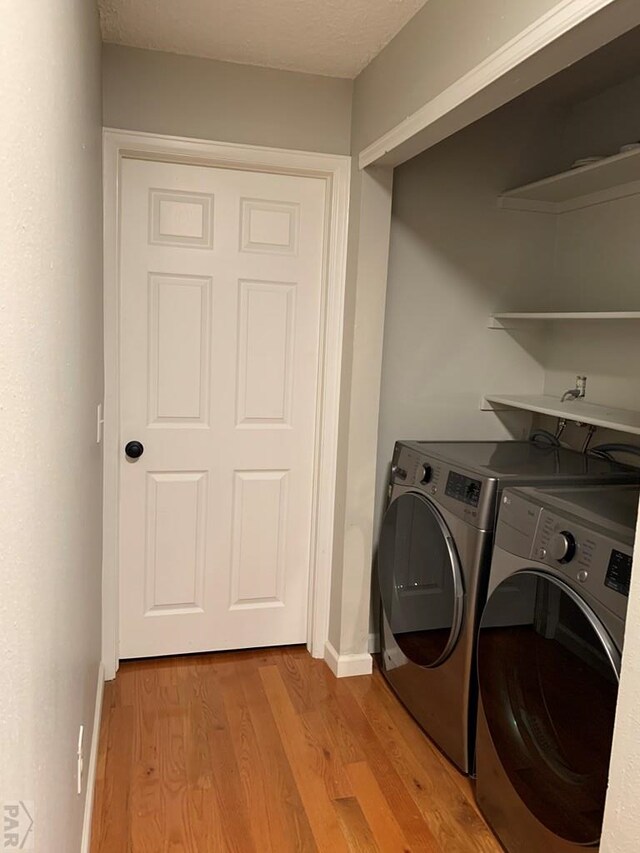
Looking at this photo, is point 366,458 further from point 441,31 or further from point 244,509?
point 441,31

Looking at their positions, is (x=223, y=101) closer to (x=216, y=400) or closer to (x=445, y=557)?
(x=216, y=400)

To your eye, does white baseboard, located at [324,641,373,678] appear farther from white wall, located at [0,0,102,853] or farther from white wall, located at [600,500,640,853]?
white wall, located at [600,500,640,853]

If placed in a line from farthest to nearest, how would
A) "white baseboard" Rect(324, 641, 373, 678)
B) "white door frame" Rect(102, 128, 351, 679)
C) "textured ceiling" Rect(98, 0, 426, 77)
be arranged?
"white baseboard" Rect(324, 641, 373, 678) < "white door frame" Rect(102, 128, 351, 679) < "textured ceiling" Rect(98, 0, 426, 77)

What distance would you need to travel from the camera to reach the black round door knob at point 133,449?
2.62 m

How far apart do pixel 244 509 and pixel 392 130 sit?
153 cm

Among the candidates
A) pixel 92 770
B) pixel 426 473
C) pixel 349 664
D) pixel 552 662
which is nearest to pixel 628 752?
pixel 552 662

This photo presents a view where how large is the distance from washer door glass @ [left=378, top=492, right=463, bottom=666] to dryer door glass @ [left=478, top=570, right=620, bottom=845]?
258mm

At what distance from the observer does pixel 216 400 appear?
270cm

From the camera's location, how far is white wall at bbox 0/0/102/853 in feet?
2.34

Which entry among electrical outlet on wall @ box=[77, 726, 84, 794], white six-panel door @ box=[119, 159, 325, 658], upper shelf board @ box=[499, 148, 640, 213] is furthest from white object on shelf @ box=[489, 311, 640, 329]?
electrical outlet on wall @ box=[77, 726, 84, 794]

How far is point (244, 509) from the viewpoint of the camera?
9.21 ft

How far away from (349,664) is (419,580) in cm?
58

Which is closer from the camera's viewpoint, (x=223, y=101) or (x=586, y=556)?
(x=586, y=556)

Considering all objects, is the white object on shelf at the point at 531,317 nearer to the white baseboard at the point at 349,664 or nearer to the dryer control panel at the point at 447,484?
the dryer control panel at the point at 447,484
